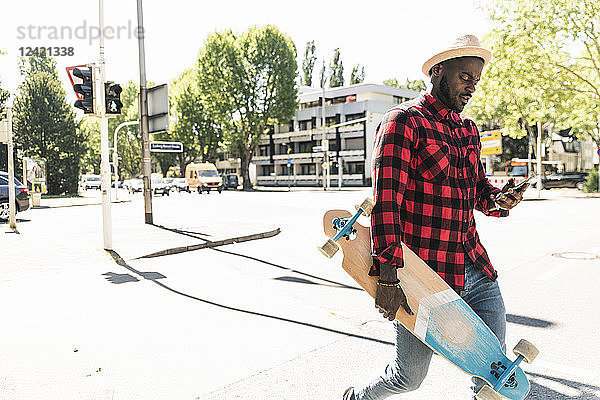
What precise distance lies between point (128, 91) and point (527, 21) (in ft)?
188

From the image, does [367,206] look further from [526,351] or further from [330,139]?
[330,139]

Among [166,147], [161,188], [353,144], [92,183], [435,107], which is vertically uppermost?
[353,144]

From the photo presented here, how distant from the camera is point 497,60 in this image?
23.8 metres

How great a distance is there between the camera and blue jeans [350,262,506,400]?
7.66 ft

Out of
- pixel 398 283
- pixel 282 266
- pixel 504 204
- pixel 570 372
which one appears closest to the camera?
pixel 398 283

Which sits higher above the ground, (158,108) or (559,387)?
(158,108)

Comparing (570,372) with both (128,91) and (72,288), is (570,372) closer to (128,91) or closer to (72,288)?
(72,288)

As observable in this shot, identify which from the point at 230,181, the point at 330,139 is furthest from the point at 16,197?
the point at 330,139

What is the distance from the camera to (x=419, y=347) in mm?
2330

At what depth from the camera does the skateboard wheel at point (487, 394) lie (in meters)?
2.23

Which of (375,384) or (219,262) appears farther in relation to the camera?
(219,262)

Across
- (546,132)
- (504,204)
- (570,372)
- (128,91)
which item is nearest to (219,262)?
(570,372)

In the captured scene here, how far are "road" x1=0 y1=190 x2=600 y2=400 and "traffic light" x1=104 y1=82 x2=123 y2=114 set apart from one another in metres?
2.73

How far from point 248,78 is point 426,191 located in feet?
156
